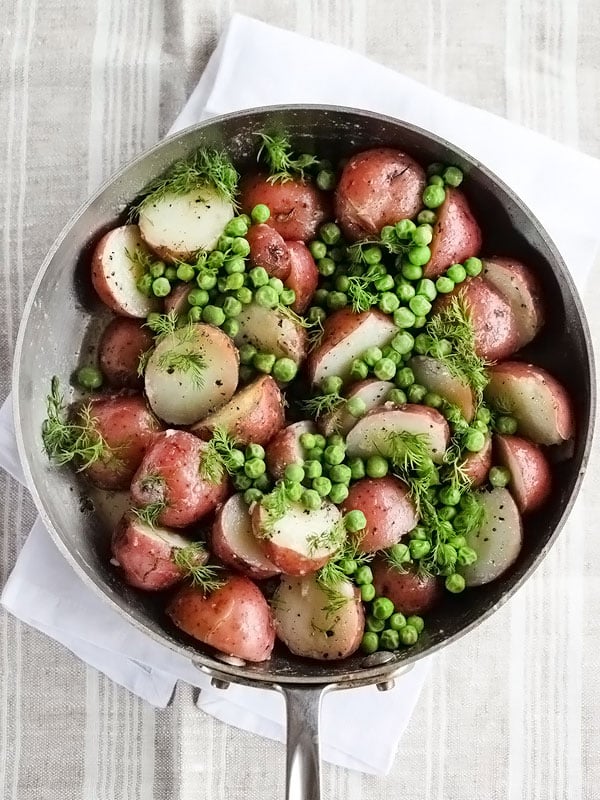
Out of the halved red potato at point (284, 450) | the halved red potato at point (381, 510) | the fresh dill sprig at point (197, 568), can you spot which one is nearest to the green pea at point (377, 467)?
the halved red potato at point (381, 510)

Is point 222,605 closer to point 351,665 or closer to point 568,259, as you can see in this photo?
point 351,665

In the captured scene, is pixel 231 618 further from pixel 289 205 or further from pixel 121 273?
pixel 289 205

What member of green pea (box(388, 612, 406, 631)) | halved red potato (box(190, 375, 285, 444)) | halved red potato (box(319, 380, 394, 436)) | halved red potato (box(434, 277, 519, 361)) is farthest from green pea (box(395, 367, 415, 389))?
green pea (box(388, 612, 406, 631))

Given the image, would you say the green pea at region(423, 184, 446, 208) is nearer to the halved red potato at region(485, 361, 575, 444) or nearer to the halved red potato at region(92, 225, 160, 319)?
the halved red potato at region(485, 361, 575, 444)

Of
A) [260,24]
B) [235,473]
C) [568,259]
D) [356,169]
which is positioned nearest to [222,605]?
[235,473]

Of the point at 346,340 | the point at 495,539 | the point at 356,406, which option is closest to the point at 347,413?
the point at 356,406

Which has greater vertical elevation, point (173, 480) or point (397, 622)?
point (173, 480)

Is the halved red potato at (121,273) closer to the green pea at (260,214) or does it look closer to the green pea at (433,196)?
the green pea at (260,214)
